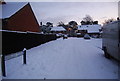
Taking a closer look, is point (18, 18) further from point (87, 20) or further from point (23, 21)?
point (87, 20)

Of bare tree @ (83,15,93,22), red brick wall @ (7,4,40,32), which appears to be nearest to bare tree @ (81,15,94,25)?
bare tree @ (83,15,93,22)

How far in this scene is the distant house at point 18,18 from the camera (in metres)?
20.2

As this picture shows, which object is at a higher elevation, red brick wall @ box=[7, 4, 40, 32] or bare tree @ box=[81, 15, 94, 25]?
bare tree @ box=[81, 15, 94, 25]

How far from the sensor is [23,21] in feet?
81.1

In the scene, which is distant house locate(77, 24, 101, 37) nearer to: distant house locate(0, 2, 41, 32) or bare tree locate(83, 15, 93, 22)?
bare tree locate(83, 15, 93, 22)

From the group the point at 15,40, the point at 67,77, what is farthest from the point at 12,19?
the point at 67,77

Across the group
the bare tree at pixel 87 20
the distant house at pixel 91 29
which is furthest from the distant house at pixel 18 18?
the bare tree at pixel 87 20

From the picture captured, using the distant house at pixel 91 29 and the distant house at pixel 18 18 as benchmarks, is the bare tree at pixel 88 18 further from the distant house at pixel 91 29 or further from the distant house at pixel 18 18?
the distant house at pixel 18 18

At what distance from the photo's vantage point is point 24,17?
25.2 meters

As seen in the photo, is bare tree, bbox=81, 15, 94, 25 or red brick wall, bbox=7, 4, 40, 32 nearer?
red brick wall, bbox=7, 4, 40, 32

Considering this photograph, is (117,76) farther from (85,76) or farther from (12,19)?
(12,19)

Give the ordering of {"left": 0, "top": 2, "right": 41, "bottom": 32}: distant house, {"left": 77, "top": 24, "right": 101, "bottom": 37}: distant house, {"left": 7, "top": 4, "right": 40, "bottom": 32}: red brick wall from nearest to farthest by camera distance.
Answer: {"left": 0, "top": 2, "right": 41, "bottom": 32}: distant house → {"left": 7, "top": 4, "right": 40, "bottom": 32}: red brick wall → {"left": 77, "top": 24, "right": 101, "bottom": 37}: distant house

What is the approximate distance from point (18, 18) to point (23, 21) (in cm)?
176

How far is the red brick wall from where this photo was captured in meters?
21.3
